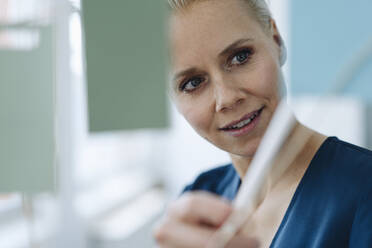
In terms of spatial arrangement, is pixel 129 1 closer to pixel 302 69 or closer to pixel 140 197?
pixel 302 69

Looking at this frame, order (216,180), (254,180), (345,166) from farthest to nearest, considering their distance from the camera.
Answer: (216,180) → (345,166) → (254,180)

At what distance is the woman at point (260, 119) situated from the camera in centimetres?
33

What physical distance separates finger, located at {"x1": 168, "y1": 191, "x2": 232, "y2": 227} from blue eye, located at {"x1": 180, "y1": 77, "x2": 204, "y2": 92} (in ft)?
0.46

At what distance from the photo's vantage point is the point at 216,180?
2.31 feet

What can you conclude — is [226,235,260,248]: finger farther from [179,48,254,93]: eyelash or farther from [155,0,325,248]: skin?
[179,48,254,93]: eyelash

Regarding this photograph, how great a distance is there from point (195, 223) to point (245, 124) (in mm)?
193

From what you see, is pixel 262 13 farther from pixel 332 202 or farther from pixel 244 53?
pixel 332 202

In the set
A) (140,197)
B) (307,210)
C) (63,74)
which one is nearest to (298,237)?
(307,210)

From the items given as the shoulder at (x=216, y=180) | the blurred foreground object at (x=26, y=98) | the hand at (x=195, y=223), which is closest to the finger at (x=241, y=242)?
the hand at (x=195, y=223)

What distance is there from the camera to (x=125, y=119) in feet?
0.59

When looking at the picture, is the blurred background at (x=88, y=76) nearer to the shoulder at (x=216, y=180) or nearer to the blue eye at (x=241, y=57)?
the blue eye at (x=241, y=57)

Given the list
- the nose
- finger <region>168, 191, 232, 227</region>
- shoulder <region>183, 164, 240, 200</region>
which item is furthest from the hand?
shoulder <region>183, 164, 240, 200</region>

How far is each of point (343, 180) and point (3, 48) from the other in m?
0.34

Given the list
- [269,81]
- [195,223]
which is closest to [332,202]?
[269,81]
